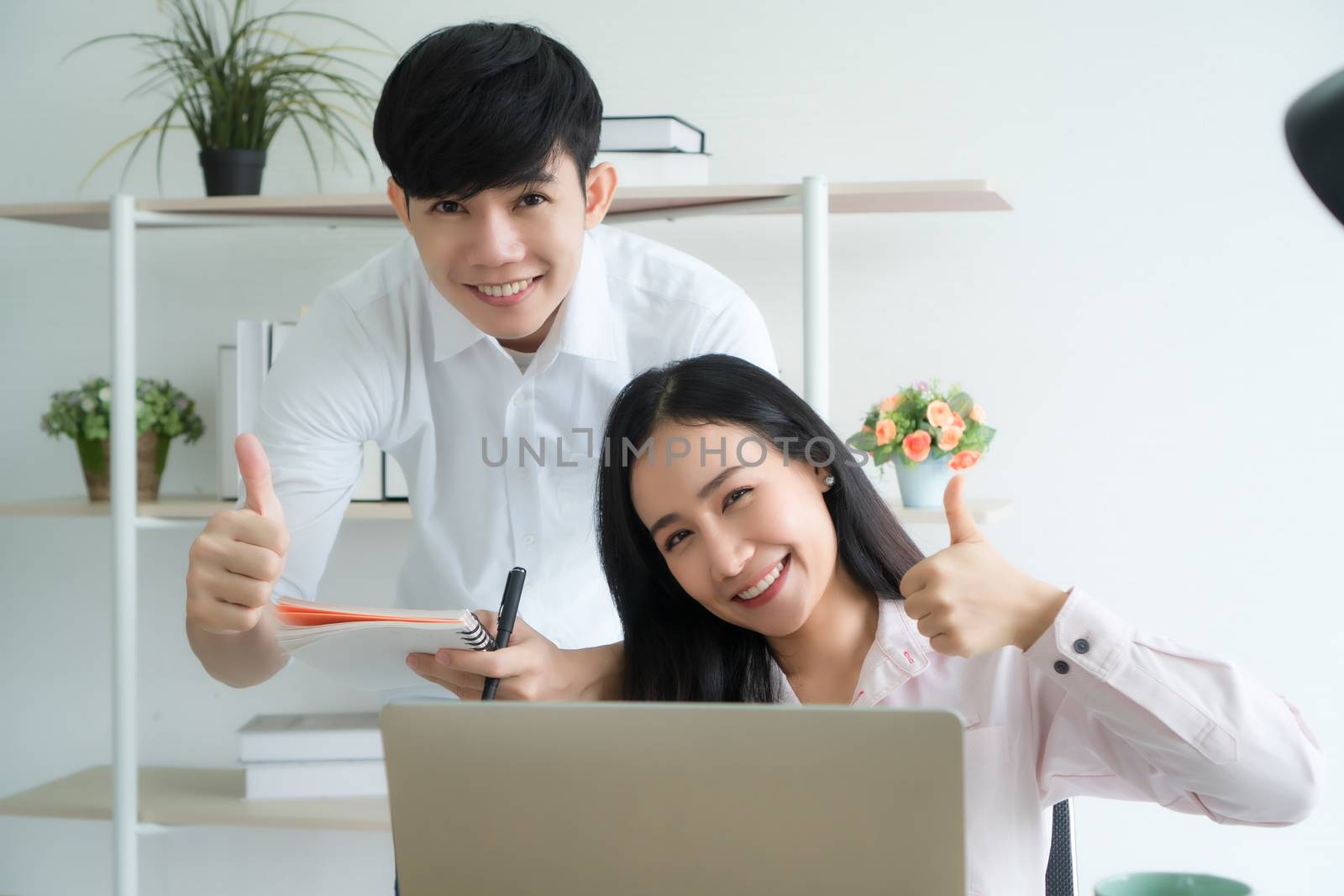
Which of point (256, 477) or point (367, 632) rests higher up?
point (256, 477)

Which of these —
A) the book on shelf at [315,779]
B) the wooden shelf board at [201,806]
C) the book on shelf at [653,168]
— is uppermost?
the book on shelf at [653,168]

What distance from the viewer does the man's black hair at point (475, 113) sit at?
1.25m

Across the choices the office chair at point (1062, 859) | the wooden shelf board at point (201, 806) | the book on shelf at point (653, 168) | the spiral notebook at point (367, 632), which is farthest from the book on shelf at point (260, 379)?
the office chair at point (1062, 859)

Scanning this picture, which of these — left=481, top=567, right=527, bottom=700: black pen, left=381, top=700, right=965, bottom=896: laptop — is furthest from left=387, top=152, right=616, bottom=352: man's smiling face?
left=381, top=700, right=965, bottom=896: laptop

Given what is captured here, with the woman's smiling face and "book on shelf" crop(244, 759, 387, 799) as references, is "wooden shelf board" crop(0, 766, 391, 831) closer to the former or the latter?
"book on shelf" crop(244, 759, 387, 799)

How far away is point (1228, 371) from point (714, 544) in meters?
1.40

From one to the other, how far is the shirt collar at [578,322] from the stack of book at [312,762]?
0.94 metres

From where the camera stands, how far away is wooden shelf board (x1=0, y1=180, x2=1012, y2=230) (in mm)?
1859

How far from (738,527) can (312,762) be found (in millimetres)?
1325

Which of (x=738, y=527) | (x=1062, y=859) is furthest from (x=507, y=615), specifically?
(x=1062, y=859)

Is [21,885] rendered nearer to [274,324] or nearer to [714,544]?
[274,324]

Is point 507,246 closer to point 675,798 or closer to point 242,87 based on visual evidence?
point 675,798

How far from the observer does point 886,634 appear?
3.95 feet

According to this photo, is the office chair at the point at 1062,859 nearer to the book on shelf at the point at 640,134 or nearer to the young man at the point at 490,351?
the young man at the point at 490,351
